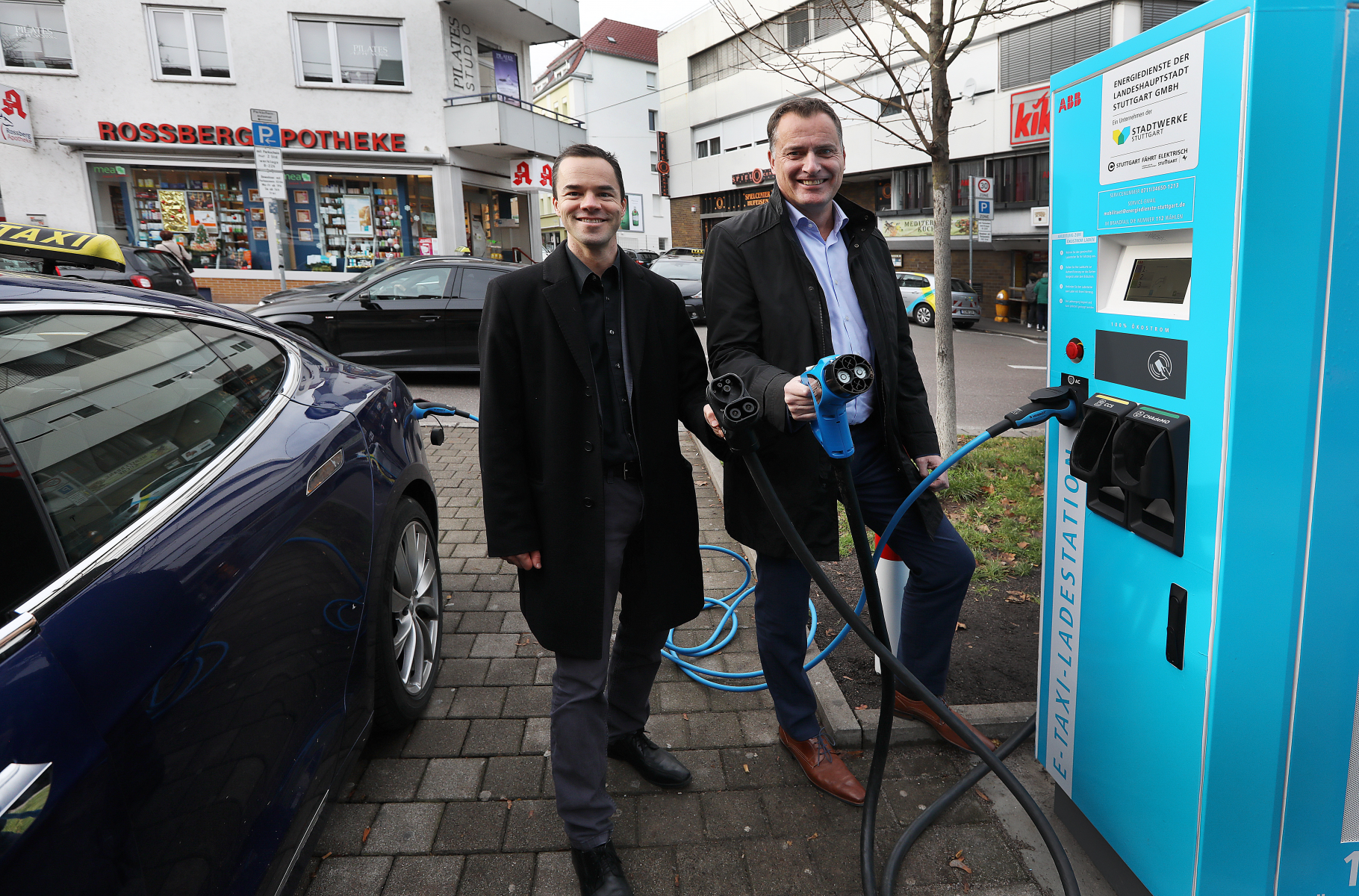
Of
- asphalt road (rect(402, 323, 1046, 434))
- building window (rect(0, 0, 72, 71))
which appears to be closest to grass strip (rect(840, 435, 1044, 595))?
asphalt road (rect(402, 323, 1046, 434))

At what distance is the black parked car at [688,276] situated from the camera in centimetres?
1667

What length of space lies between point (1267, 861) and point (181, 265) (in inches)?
633

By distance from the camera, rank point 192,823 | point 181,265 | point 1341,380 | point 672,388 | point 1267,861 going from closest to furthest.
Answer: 1. point 192,823
2. point 1341,380
3. point 1267,861
4. point 672,388
5. point 181,265

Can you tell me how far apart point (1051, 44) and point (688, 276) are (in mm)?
13065

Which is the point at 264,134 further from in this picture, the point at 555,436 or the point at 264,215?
the point at 555,436

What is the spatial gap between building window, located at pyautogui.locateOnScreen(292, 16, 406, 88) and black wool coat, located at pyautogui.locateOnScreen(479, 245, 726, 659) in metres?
21.0

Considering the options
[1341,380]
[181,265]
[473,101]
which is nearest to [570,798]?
[1341,380]

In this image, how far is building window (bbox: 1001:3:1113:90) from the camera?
21.5 m

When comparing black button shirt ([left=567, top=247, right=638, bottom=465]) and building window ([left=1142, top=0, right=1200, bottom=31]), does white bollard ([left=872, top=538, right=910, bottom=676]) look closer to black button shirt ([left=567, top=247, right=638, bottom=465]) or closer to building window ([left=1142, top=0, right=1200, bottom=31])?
black button shirt ([left=567, top=247, right=638, bottom=465])

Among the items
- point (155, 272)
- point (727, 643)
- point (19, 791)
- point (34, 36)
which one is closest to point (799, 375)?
point (727, 643)

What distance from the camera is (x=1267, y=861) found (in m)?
1.73

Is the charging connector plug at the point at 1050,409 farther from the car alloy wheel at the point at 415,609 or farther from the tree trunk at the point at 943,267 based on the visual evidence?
the tree trunk at the point at 943,267

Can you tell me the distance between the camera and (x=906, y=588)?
2713 millimetres

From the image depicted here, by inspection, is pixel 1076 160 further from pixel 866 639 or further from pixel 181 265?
pixel 181 265
